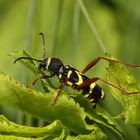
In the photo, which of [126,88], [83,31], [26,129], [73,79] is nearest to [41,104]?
[26,129]

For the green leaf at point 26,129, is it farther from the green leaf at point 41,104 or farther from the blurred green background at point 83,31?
the blurred green background at point 83,31

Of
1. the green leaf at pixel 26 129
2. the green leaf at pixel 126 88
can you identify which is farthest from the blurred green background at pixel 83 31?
the green leaf at pixel 26 129

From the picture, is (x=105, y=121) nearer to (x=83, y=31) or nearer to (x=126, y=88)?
(x=126, y=88)

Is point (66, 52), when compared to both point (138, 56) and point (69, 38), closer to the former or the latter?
point (69, 38)

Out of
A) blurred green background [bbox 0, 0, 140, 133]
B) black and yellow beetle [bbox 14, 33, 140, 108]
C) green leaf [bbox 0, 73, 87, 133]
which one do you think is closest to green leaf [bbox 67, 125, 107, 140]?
green leaf [bbox 0, 73, 87, 133]

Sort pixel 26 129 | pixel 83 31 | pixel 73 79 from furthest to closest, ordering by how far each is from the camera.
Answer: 1. pixel 83 31
2. pixel 73 79
3. pixel 26 129

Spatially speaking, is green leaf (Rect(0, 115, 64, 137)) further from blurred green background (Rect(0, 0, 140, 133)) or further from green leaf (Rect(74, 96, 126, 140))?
blurred green background (Rect(0, 0, 140, 133))

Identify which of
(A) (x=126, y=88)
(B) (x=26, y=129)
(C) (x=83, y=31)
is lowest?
(B) (x=26, y=129)

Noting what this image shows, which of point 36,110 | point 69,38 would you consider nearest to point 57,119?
point 36,110
